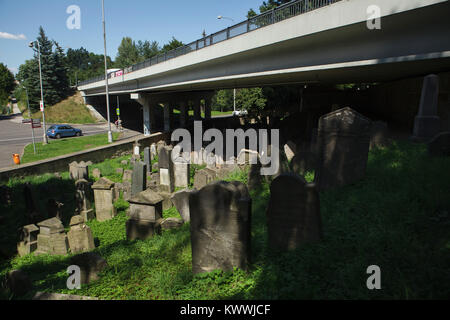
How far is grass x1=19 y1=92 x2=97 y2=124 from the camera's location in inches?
1832

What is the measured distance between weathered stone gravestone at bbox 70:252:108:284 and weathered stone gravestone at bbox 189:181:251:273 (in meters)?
1.83

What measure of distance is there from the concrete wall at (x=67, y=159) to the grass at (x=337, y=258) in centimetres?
681

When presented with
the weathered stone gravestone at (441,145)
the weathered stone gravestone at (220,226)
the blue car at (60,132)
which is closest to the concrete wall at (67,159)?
the weathered stone gravestone at (220,226)

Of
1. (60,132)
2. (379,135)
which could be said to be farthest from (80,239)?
(60,132)

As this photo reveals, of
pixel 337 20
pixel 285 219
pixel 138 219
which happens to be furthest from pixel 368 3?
pixel 138 219

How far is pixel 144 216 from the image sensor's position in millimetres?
7289

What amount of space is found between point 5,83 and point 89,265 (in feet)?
282

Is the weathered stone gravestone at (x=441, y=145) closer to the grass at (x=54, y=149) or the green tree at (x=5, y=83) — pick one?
the grass at (x=54, y=149)

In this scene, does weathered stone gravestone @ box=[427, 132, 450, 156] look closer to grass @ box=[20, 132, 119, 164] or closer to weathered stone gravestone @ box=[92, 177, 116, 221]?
weathered stone gravestone @ box=[92, 177, 116, 221]

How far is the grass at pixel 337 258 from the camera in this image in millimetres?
3727

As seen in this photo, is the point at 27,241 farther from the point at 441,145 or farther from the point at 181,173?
the point at 441,145

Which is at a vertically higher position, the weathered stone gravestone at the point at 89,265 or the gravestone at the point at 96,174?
the gravestone at the point at 96,174

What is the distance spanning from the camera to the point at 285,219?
497 cm
